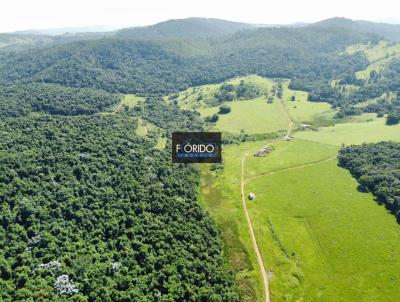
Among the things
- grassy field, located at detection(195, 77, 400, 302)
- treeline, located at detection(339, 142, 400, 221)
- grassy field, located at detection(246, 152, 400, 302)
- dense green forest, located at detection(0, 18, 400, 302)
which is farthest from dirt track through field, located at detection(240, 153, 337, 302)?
treeline, located at detection(339, 142, 400, 221)

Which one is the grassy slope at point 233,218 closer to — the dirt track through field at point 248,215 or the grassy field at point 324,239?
the dirt track through field at point 248,215

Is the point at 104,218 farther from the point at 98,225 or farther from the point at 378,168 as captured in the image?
the point at 378,168

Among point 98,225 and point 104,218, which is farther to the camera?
point 104,218

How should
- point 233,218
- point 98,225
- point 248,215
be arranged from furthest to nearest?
point 248,215 < point 233,218 < point 98,225

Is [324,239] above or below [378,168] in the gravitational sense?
below

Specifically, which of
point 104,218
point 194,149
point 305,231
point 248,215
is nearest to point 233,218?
point 248,215

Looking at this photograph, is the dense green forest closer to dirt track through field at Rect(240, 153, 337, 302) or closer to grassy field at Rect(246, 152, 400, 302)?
dirt track through field at Rect(240, 153, 337, 302)

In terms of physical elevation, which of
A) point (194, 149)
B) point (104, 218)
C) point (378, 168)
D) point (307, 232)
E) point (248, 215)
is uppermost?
point (194, 149)
